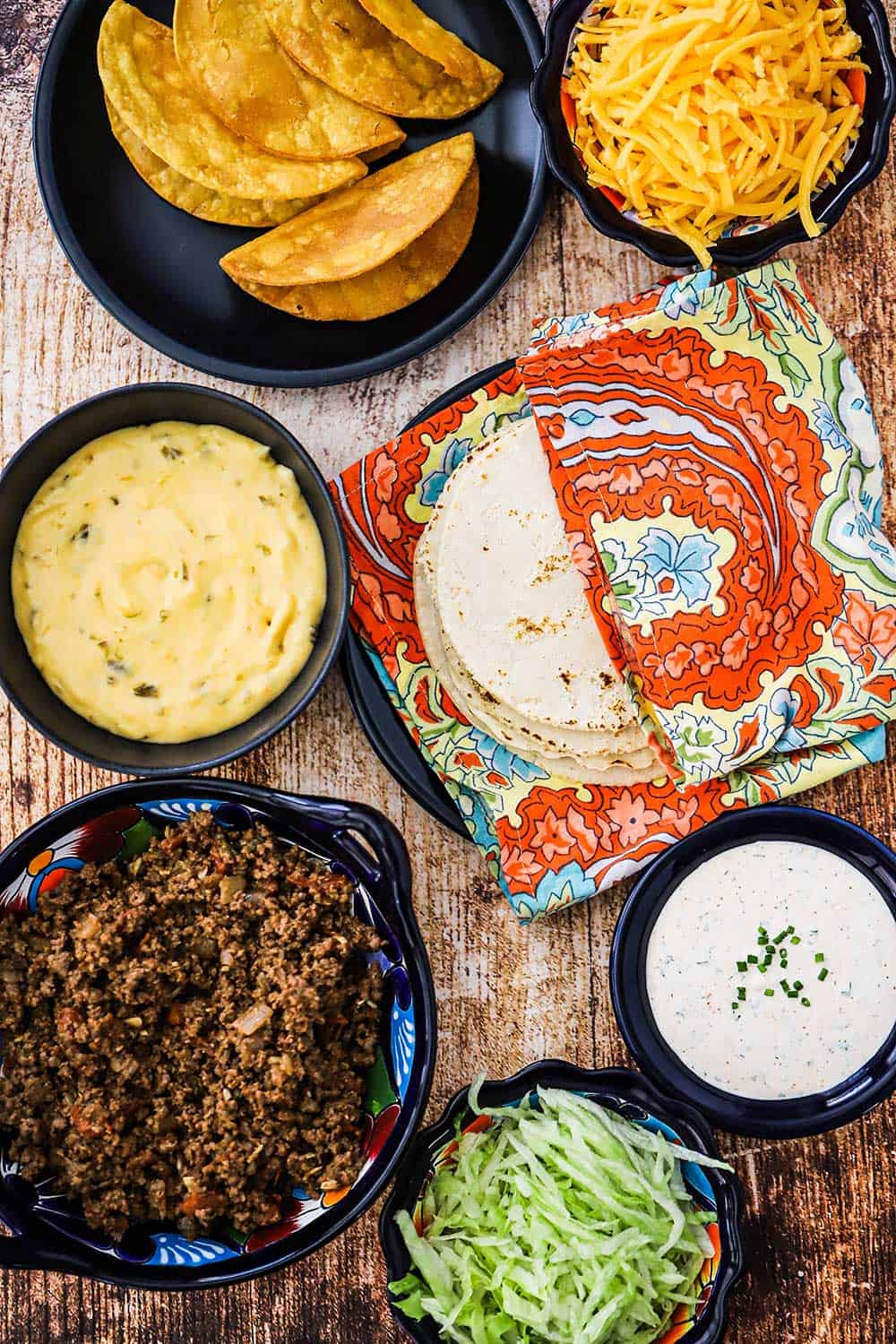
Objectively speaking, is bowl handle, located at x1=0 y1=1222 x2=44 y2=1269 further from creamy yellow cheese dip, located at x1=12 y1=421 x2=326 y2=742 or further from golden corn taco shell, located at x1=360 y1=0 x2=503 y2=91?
golden corn taco shell, located at x1=360 y1=0 x2=503 y2=91

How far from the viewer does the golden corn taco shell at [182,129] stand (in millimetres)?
2668

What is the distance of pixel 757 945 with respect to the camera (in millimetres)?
2750

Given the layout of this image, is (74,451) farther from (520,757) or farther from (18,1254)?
(18,1254)

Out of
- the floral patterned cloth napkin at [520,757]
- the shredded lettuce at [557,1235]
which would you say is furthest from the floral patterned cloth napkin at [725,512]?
the shredded lettuce at [557,1235]

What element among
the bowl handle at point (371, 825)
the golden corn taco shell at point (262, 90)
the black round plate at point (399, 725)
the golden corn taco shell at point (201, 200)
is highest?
the golden corn taco shell at point (262, 90)

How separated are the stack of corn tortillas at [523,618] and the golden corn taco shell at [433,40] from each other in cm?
79

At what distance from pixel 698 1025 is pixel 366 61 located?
88.8 inches

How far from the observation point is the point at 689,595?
267cm

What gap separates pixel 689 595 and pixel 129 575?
3.88 ft

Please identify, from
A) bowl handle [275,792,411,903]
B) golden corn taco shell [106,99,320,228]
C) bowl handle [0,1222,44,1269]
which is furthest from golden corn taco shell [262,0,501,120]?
bowl handle [0,1222,44,1269]

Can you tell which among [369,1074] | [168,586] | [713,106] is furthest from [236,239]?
[369,1074]

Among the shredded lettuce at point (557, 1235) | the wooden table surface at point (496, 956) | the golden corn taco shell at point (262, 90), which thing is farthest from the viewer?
the wooden table surface at point (496, 956)

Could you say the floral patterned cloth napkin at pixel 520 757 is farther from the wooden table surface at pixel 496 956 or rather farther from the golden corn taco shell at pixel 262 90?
the golden corn taco shell at pixel 262 90


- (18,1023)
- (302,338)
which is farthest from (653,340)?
(18,1023)
